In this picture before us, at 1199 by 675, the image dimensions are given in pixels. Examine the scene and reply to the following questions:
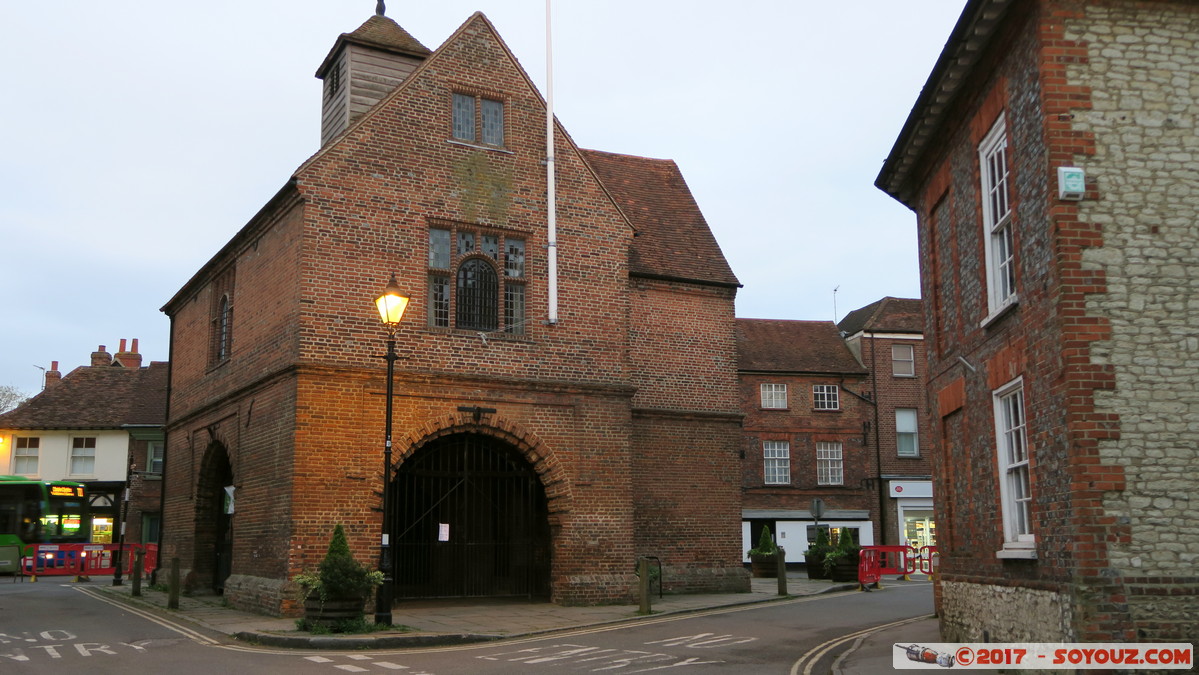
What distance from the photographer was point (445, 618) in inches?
672

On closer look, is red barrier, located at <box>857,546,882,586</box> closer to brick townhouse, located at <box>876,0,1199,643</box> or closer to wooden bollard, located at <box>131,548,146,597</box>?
brick townhouse, located at <box>876,0,1199,643</box>

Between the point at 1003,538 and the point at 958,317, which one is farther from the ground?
the point at 958,317

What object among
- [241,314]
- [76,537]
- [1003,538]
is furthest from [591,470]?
[76,537]

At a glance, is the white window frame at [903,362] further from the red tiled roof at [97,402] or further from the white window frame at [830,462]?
the red tiled roof at [97,402]

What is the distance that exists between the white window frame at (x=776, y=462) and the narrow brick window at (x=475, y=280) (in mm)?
23390

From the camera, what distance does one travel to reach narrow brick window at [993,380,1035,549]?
1077 cm

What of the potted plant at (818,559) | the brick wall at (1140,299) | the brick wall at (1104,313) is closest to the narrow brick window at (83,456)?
the potted plant at (818,559)

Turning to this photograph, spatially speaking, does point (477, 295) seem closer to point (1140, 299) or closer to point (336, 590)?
point (336, 590)

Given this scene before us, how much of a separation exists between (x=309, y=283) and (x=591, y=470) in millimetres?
6343

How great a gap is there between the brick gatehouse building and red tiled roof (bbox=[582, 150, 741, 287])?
1.19 m

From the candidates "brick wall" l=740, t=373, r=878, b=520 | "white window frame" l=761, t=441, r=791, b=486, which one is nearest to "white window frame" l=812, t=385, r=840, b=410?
"brick wall" l=740, t=373, r=878, b=520

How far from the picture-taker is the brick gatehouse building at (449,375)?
18031mm

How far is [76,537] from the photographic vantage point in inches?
1581

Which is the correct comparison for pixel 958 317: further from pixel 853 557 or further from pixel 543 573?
pixel 853 557
